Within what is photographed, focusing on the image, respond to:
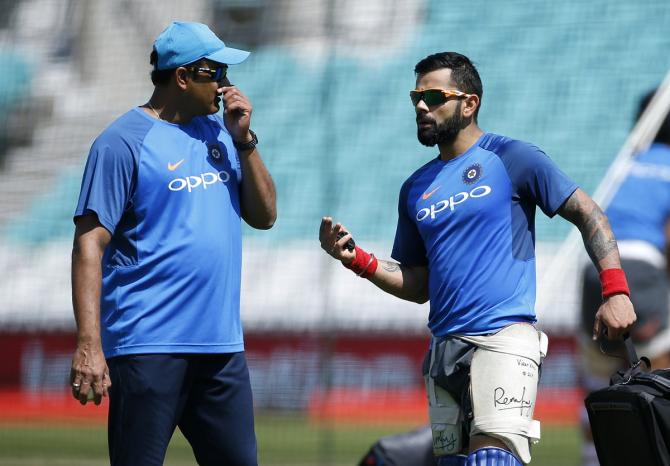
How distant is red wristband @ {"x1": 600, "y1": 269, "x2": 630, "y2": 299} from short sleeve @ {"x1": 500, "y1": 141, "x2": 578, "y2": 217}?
29 centimetres

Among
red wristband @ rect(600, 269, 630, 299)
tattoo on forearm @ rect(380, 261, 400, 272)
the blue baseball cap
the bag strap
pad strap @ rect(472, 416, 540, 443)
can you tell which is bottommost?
pad strap @ rect(472, 416, 540, 443)

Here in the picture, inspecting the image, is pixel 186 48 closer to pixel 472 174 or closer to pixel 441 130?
pixel 441 130

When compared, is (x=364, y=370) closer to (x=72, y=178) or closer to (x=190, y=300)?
(x=72, y=178)

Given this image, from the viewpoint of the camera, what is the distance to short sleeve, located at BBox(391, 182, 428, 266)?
4.69m

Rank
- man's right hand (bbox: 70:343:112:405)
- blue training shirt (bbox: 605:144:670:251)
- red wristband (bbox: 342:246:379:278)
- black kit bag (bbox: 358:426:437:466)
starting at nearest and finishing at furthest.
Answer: man's right hand (bbox: 70:343:112:405) < red wristband (bbox: 342:246:379:278) < black kit bag (bbox: 358:426:437:466) < blue training shirt (bbox: 605:144:670:251)

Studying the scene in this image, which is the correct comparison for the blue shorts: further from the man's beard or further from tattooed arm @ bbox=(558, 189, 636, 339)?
tattooed arm @ bbox=(558, 189, 636, 339)

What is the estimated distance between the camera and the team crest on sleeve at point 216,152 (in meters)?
4.21

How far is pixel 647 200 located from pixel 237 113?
3.02 m

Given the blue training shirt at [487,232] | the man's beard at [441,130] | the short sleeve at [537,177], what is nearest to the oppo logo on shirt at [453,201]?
the blue training shirt at [487,232]

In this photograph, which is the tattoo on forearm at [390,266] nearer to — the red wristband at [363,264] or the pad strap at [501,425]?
the red wristband at [363,264]

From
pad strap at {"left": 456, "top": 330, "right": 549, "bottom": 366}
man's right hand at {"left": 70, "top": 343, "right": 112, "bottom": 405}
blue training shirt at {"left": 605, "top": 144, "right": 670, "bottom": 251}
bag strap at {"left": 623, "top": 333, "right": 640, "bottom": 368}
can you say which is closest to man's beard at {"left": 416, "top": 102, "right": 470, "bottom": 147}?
pad strap at {"left": 456, "top": 330, "right": 549, "bottom": 366}

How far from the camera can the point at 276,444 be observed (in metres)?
9.77

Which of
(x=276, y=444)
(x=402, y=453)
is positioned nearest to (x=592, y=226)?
(x=402, y=453)

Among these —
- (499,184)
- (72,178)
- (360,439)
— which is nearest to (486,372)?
(499,184)
